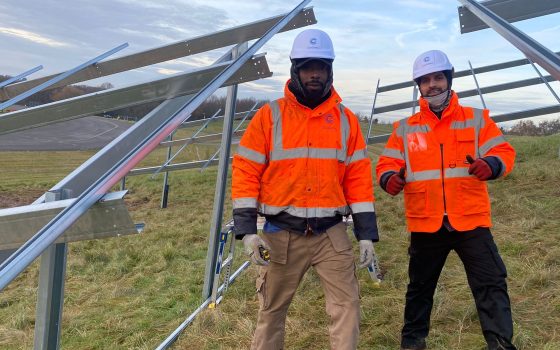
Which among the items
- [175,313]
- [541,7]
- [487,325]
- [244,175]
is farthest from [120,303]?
[541,7]

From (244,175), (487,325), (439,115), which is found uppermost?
(439,115)

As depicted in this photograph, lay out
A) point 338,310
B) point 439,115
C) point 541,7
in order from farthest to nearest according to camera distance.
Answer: point 541,7 < point 439,115 < point 338,310

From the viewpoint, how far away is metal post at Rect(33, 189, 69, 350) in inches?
67.6

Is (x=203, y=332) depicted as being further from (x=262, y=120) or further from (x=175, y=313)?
(x=262, y=120)

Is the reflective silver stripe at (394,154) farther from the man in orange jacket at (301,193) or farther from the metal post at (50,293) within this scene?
the metal post at (50,293)

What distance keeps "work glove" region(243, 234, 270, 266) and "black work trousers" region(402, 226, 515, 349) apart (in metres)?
1.15

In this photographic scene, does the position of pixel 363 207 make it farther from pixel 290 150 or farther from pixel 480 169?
pixel 480 169

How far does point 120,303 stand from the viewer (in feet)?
15.4

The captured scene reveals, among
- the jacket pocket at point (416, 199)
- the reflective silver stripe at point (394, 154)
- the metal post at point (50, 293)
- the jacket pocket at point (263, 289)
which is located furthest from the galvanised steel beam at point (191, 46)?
the metal post at point (50, 293)

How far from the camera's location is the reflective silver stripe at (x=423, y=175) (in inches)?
→ 122

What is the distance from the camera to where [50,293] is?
174 cm

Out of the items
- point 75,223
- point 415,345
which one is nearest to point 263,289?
point 415,345

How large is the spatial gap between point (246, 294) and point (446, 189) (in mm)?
2290

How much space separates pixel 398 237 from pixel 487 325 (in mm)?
3398
